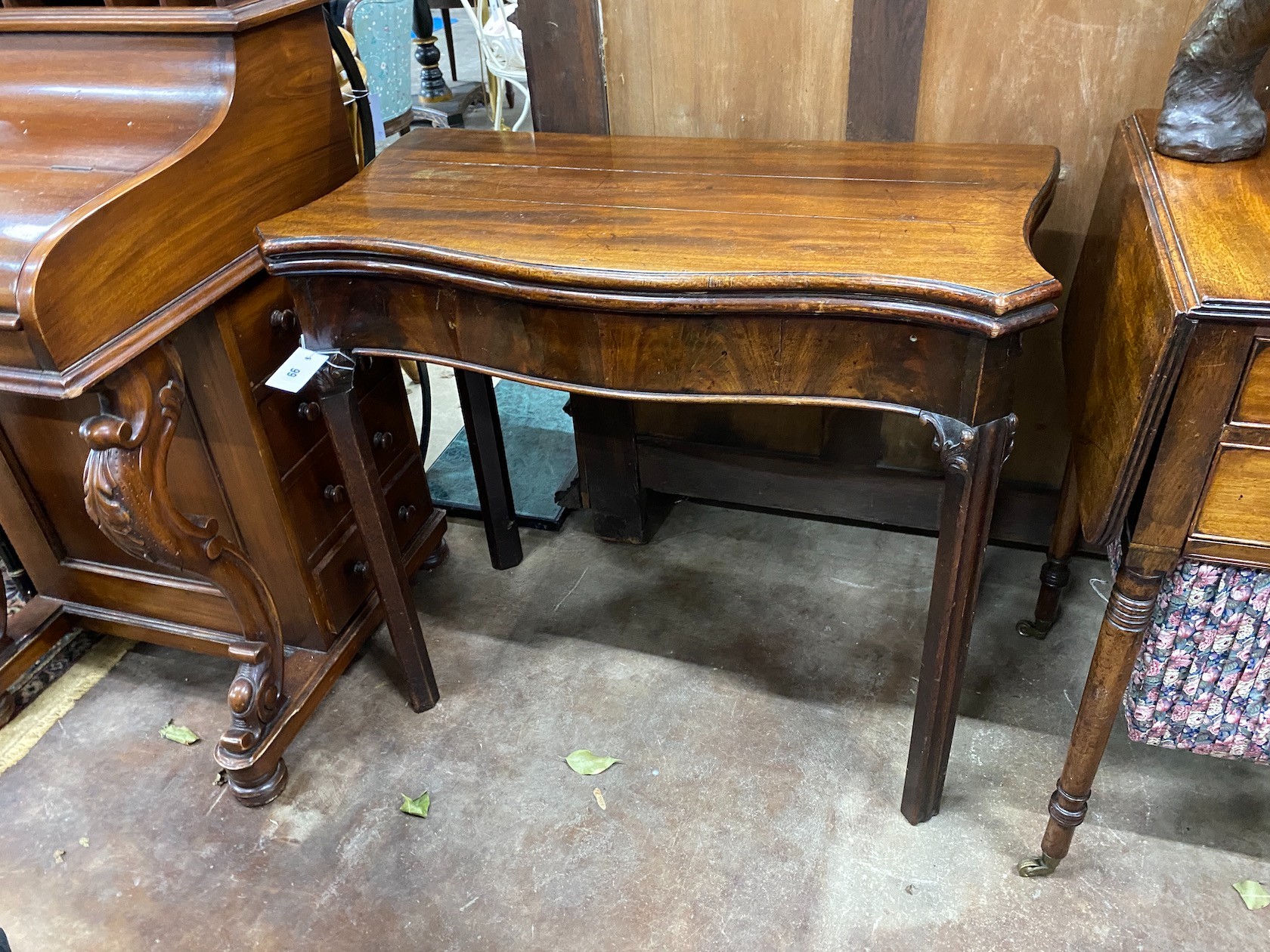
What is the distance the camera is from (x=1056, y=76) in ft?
4.58

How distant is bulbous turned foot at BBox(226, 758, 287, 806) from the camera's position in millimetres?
1519

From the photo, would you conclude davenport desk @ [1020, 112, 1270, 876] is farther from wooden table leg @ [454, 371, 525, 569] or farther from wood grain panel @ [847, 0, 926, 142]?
wooden table leg @ [454, 371, 525, 569]

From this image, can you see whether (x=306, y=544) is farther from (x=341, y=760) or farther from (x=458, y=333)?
(x=458, y=333)

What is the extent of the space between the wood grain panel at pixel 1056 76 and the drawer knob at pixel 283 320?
1050mm

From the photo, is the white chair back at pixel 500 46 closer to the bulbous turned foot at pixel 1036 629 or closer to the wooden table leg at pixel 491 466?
the wooden table leg at pixel 491 466

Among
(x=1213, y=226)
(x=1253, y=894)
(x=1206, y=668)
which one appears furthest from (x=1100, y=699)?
(x=1213, y=226)

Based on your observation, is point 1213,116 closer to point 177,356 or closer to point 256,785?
point 177,356

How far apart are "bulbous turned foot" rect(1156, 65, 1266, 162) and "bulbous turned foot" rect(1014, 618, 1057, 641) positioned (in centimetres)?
90

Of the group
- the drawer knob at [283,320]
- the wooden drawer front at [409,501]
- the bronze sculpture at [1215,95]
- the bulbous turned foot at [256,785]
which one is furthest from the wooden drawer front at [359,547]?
the bronze sculpture at [1215,95]

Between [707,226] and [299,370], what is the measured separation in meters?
0.58

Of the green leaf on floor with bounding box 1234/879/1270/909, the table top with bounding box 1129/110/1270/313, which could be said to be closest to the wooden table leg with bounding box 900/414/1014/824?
the table top with bounding box 1129/110/1270/313

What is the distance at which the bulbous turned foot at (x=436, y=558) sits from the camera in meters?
2.01

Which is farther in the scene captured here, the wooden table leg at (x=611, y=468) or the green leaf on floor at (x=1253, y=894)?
the wooden table leg at (x=611, y=468)

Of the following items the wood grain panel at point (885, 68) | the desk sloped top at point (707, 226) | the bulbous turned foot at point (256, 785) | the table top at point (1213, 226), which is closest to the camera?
the table top at point (1213, 226)
